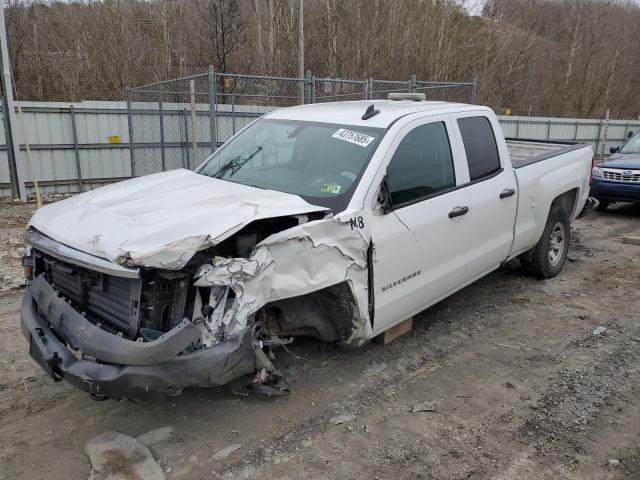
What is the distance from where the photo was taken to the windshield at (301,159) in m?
3.77

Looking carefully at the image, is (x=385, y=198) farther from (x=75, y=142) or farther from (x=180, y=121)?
(x=75, y=142)

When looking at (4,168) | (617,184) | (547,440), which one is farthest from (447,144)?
(4,168)

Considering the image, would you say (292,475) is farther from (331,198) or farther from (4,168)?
(4,168)

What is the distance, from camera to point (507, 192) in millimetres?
4941

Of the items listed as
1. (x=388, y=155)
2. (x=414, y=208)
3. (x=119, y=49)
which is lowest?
(x=414, y=208)

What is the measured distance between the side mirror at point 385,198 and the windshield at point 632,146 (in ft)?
30.0

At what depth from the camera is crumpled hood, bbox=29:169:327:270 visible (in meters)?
2.78

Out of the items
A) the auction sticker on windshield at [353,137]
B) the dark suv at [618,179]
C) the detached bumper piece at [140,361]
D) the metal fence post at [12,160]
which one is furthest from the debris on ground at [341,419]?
the metal fence post at [12,160]

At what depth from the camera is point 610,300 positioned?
18.6ft

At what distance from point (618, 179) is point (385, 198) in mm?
7904

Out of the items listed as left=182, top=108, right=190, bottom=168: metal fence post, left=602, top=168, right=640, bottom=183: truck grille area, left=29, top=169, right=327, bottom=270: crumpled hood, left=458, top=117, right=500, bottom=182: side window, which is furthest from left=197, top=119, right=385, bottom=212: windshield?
left=602, top=168, right=640, bottom=183: truck grille area

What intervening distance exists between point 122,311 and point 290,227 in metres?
1.09

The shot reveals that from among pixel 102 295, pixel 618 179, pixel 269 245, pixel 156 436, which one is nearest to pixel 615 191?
pixel 618 179

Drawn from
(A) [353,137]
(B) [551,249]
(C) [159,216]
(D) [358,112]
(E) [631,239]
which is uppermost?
(D) [358,112]
